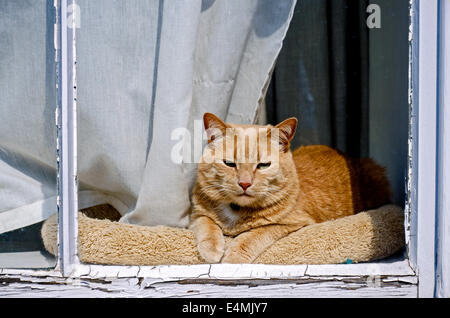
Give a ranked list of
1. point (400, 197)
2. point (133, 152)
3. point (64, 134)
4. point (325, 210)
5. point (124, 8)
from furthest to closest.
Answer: point (325, 210) → point (400, 197) → point (133, 152) → point (124, 8) → point (64, 134)

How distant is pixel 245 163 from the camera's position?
163 cm

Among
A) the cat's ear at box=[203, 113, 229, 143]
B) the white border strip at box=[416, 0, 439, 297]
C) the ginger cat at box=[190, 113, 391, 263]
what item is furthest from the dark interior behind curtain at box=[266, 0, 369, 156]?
the white border strip at box=[416, 0, 439, 297]

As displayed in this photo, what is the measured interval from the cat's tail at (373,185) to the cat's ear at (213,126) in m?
0.70

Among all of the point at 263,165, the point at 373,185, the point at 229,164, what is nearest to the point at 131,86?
the point at 229,164

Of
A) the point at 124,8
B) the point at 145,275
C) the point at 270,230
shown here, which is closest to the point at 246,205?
the point at 270,230

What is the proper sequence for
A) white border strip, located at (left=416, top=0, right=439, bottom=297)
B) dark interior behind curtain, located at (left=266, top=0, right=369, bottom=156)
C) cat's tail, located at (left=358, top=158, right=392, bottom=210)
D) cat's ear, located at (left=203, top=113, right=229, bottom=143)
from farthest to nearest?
1. dark interior behind curtain, located at (left=266, top=0, right=369, bottom=156)
2. cat's tail, located at (left=358, top=158, right=392, bottom=210)
3. cat's ear, located at (left=203, top=113, right=229, bottom=143)
4. white border strip, located at (left=416, top=0, right=439, bottom=297)

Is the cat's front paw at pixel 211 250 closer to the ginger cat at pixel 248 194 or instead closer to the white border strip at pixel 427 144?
the ginger cat at pixel 248 194

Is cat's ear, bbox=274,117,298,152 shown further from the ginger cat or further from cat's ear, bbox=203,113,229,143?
cat's ear, bbox=203,113,229,143

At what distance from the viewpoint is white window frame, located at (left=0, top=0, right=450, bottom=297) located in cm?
127

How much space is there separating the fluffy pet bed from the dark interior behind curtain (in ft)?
3.01

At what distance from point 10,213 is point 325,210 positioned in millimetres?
1162

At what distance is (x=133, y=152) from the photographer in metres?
1.63

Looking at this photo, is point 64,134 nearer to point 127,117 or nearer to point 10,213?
point 127,117

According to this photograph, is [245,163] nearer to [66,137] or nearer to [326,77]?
[66,137]
